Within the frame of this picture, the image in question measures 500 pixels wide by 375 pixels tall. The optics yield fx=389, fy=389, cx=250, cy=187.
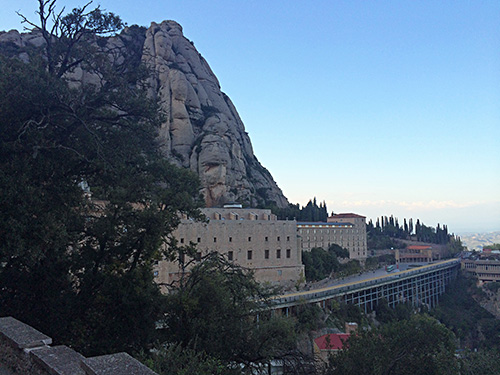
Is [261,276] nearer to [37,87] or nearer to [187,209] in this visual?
[187,209]

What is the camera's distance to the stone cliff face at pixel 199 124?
6931 centimetres

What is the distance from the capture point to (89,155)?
1321cm

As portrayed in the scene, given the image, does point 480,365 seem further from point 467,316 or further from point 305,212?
point 305,212

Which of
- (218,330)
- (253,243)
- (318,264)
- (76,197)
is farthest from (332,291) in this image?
(76,197)

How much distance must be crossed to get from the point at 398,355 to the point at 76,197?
1478 cm

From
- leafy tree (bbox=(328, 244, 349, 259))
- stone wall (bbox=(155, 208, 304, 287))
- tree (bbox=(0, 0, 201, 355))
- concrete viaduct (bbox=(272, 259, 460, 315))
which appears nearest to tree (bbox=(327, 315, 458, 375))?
tree (bbox=(0, 0, 201, 355))

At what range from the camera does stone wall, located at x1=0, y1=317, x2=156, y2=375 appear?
4609 millimetres

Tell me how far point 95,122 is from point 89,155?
1.92 metres

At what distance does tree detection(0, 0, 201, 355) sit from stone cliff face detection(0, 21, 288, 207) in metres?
46.1

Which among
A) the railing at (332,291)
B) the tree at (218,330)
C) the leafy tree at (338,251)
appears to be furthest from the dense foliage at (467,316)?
the tree at (218,330)

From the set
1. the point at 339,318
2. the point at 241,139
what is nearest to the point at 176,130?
the point at 241,139

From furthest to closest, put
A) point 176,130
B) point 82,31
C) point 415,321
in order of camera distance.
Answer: point 176,130 < point 415,321 < point 82,31

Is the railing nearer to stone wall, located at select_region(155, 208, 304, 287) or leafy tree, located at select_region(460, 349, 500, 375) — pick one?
stone wall, located at select_region(155, 208, 304, 287)

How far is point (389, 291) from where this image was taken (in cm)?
5722
